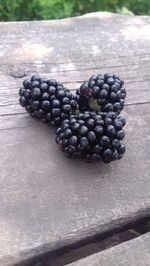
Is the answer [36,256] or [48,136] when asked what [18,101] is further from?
[36,256]

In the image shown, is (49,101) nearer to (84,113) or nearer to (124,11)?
(84,113)

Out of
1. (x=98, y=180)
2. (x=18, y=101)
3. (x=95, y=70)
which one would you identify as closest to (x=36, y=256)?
(x=98, y=180)

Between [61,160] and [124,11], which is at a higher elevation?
[61,160]

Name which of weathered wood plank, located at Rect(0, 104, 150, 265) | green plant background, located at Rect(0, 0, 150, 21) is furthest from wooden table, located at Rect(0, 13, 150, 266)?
green plant background, located at Rect(0, 0, 150, 21)

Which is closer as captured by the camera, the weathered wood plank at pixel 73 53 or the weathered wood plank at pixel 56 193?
the weathered wood plank at pixel 56 193

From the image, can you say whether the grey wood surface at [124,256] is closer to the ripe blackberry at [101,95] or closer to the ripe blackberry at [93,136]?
the ripe blackberry at [93,136]

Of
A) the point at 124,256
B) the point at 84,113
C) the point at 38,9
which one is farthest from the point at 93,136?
the point at 38,9

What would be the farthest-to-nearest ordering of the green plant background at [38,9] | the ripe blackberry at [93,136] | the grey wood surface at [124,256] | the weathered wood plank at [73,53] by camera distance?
1. the green plant background at [38,9]
2. the weathered wood plank at [73,53]
3. the ripe blackberry at [93,136]
4. the grey wood surface at [124,256]

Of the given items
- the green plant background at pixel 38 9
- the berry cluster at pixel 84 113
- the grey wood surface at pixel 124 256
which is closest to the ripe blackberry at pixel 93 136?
the berry cluster at pixel 84 113
